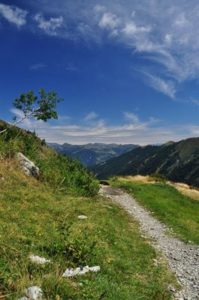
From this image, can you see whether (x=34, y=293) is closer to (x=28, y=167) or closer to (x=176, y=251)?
(x=176, y=251)

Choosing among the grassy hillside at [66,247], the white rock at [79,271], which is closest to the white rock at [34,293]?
the grassy hillside at [66,247]

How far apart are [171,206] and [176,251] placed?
1799 centimetres

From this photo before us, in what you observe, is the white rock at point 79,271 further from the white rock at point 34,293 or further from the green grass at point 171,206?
the green grass at point 171,206

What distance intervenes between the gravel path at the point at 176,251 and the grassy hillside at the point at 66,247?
2.07 ft

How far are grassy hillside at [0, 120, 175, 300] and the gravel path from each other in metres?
0.63

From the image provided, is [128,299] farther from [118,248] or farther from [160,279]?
[118,248]

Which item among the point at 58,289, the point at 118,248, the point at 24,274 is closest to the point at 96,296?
the point at 58,289

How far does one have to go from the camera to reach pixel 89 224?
2091 centimetres

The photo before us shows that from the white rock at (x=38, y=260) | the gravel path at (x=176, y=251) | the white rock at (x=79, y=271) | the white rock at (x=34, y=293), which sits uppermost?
the white rock at (x=38, y=260)

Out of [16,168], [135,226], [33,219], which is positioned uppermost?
[16,168]

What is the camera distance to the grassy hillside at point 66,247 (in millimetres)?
10633

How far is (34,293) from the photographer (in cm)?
940

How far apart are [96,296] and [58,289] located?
1.21 metres

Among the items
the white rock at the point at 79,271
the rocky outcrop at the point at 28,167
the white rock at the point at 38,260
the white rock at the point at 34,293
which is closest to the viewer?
the white rock at the point at 34,293
